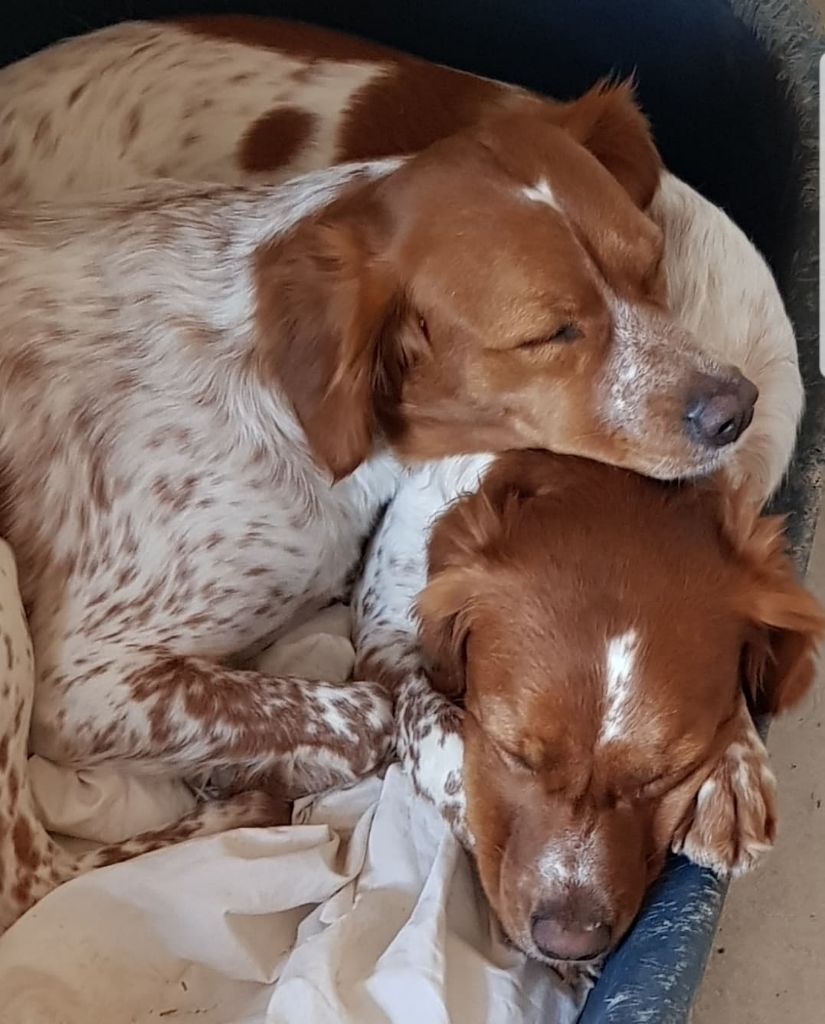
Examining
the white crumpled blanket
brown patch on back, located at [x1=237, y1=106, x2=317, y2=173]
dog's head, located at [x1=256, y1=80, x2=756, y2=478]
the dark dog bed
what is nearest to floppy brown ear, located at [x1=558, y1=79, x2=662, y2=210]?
dog's head, located at [x1=256, y1=80, x2=756, y2=478]

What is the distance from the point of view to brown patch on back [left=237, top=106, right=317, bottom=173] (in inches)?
90.2

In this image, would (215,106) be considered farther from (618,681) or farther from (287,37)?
(618,681)

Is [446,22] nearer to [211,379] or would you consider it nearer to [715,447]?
[211,379]

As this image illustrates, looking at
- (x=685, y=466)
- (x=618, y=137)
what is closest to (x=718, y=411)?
(x=685, y=466)

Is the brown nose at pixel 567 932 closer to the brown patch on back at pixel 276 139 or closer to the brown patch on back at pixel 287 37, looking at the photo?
the brown patch on back at pixel 276 139

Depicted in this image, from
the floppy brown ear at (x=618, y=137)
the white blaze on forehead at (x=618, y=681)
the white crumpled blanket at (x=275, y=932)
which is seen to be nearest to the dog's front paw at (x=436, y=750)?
the white crumpled blanket at (x=275, y=932)

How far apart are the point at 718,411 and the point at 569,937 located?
63 centimetres

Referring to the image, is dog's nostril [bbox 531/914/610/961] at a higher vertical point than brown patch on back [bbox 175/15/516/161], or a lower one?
lower

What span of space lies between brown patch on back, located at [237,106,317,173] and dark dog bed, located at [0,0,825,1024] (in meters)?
0.47

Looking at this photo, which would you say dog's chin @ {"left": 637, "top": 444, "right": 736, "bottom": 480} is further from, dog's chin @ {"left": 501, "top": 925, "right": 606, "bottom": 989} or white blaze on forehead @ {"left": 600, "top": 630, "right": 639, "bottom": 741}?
dog's chin @ {"left": 501, "top": 925, "right": 606, "bottom": 989}

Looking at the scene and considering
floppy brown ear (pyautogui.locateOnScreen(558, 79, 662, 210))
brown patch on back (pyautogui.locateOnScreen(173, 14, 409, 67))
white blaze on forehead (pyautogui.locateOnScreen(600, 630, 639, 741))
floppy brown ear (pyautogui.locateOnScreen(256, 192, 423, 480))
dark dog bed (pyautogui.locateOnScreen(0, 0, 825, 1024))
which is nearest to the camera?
white blaze on forehead (pyautogui.locateOnScreen(600, 630, 639, 741))

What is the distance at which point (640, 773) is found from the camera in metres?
1.64

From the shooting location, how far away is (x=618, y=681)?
5.27ft

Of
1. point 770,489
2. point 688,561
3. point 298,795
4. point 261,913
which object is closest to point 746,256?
point 770,489
